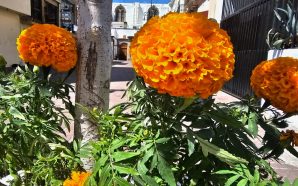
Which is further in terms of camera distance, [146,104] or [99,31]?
[99,31]

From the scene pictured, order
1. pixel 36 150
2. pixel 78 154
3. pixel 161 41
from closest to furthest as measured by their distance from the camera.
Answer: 1. pixel 161 41
2. pixel 78 154
3. pixel 36 150

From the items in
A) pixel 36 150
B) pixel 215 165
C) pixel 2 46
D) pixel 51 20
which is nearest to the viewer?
pixel 215 165

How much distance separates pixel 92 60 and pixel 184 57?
0.74m

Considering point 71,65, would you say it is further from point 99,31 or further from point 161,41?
point 161,41

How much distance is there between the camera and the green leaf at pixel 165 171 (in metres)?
1.00

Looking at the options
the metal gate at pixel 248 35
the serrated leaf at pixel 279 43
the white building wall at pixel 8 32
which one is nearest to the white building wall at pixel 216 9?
the metal gate at pixel 248 35

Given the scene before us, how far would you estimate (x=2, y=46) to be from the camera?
14.1m

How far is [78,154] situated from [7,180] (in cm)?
61

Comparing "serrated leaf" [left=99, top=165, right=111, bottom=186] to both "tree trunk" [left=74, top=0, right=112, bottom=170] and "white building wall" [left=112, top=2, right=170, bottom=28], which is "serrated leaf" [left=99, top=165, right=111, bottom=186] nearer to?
"tree trunk" [left=74, top=0, right=112, bottom=170]

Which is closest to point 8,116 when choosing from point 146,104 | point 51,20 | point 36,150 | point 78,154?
point 36,150

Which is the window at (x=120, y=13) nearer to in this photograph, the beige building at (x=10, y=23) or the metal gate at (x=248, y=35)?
the beige building at (x=10, y=23)

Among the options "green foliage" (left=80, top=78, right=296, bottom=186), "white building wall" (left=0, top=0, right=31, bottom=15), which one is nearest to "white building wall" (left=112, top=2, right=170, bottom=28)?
"white building wall" (left=0, top=0, right=31, bottom=15)

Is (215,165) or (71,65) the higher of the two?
(71,65)

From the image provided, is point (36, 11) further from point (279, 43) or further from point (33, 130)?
point (33, 130)
